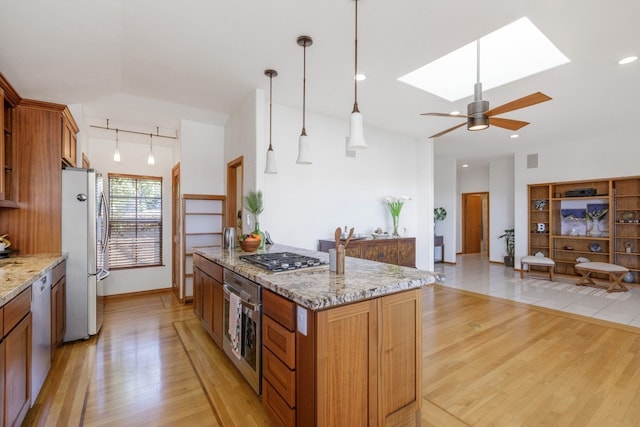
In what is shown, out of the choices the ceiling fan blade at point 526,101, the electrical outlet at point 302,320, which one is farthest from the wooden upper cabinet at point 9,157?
the ceiling fan blade at point 526,101

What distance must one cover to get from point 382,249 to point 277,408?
131 inches

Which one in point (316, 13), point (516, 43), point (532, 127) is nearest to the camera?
point (316, 13)

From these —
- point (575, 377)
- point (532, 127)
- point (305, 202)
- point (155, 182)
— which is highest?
point (532, 127)

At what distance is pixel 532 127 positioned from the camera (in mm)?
5480

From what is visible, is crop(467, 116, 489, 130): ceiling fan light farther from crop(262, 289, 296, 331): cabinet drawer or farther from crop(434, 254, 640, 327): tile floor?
crop(434, 254, 640, 327): tile floor

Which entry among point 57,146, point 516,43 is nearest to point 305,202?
point 57,146

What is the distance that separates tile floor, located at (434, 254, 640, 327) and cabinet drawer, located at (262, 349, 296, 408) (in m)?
4.39

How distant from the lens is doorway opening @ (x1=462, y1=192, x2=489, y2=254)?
10.1m

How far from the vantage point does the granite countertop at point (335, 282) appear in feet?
4.98

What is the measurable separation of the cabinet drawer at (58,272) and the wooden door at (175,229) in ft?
6.34

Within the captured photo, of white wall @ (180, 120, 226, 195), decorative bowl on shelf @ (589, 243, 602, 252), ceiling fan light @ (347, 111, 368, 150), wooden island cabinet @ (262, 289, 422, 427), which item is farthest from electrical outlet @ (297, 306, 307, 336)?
decorative bowl on shelf @ (589, 243, 602, 252)

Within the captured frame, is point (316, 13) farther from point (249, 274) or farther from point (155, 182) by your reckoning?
point (155, 182)

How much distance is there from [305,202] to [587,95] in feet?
13.4

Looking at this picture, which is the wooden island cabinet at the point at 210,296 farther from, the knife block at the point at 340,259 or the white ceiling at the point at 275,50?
the white ceiling at the point at 275,50
